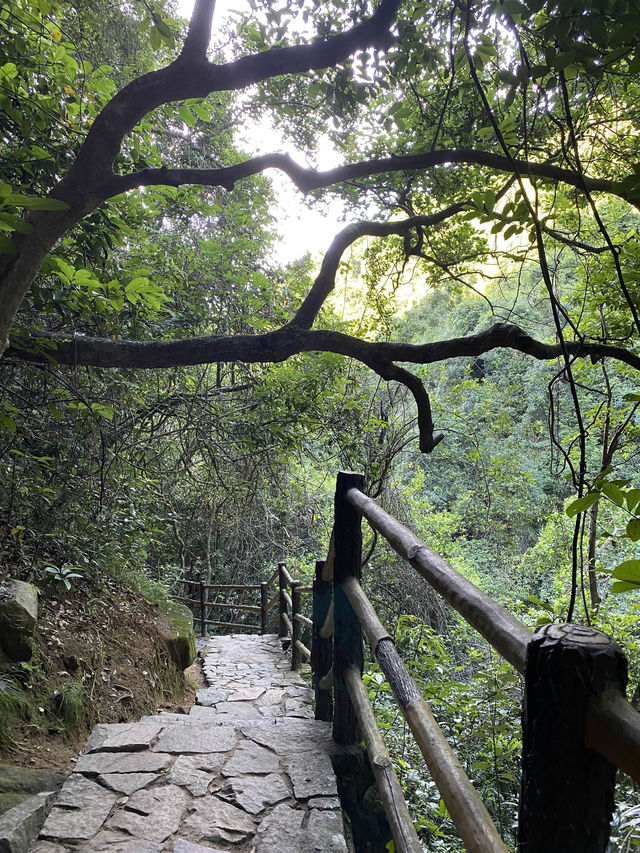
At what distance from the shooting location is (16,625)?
2906 mm

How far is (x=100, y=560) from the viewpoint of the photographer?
4219 millimetres

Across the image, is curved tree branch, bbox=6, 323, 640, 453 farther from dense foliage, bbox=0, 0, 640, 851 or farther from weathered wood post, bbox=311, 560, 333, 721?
weathered wood post, bbox=311, 560, 333, 721

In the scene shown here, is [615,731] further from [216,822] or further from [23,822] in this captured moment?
[23,822]

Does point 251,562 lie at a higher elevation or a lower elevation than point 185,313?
lower

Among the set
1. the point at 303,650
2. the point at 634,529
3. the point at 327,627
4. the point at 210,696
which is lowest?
the point at 210,696

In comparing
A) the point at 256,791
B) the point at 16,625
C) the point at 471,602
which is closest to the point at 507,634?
the point at 471,602

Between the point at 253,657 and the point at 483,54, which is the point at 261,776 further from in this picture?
the point at 253,657

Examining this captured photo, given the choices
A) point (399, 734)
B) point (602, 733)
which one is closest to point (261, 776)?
point (602, 733)

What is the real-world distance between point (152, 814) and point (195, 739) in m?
0.53

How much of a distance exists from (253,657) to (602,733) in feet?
19.7

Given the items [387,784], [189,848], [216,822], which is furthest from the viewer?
[216,822]

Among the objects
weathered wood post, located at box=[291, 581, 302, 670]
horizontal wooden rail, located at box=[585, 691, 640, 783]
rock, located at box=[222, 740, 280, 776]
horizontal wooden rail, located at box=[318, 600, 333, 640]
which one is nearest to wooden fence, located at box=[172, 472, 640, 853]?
horizontal wooden rail, located at box=[585, 691, 640, 783]

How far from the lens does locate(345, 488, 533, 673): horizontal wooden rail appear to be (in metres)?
0.77

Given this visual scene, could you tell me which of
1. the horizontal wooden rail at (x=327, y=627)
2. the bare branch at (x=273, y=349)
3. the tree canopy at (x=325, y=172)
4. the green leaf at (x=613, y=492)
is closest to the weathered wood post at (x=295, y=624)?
the tree canopy at (x=325, y=172)
